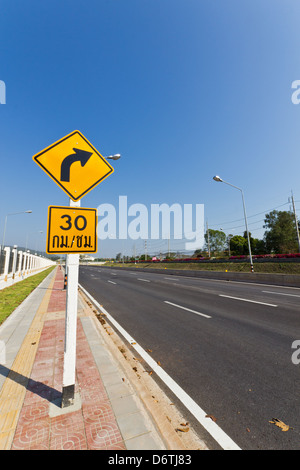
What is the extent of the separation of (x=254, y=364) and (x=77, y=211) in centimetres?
407

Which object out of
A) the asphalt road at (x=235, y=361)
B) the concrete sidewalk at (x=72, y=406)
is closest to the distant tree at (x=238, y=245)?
the asphalt road at (x=235, y=361)

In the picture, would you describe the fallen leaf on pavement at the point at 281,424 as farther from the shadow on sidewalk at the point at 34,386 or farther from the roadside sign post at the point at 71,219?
the shadow on sidewalk at the point at 34,386

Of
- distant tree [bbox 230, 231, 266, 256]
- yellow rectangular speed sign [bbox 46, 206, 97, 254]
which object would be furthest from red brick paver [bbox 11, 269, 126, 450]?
distant tree [bbox 230, 231, 266, 256]

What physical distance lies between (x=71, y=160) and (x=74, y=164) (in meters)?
0.06

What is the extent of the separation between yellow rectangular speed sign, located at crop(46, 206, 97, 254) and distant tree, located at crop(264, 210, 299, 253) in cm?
5409

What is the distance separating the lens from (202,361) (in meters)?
3.79

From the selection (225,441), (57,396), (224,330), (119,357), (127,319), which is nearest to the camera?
(225,441)

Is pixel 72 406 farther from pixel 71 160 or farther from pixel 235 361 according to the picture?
pixel 71 160

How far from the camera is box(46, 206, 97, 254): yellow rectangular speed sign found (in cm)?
233

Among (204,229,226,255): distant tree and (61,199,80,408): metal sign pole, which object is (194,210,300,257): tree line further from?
(61,199,80,408): metal sign pole

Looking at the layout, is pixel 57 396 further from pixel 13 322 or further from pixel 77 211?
pixel 13 322

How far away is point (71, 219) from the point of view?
96.3 inches

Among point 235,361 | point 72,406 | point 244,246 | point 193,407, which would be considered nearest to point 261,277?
point 235,361
